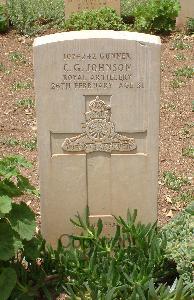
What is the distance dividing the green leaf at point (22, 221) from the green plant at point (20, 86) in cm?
384

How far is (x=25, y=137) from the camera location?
620cm

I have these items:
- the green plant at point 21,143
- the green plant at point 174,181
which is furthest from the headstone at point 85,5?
the green plant at point 174,181

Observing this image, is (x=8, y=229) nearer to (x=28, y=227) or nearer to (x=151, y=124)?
(x=28, y=227)

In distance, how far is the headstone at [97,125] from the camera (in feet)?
12.1

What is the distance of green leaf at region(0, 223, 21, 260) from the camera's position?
11.4 feet

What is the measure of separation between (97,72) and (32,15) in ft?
19.1

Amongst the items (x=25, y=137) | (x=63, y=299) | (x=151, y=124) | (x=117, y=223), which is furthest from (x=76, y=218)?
(x=25, y=137)

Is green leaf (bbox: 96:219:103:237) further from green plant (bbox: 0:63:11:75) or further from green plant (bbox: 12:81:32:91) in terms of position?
green plant (bbox: 0:63:11:75)

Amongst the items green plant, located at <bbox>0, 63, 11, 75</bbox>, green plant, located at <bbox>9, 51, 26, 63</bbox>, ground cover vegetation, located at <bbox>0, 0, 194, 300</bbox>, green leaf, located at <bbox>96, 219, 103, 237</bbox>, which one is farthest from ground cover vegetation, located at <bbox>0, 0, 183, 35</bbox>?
green leaf, located at <bbox>96, 219, 103, 237</bbox>

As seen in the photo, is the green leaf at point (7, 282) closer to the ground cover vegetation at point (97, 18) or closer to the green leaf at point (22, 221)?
the green leaf at point (22, 221)

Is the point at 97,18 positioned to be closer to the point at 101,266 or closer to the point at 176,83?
the point at 176,83

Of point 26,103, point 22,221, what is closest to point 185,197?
point 22,221

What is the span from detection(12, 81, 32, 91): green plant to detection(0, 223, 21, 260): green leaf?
4.00m

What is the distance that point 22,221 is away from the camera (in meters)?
3.59
